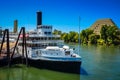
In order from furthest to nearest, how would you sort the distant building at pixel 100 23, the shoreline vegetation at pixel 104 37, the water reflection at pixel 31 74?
the distant building at pixel 100 23, the shoreline vegetation at pixel 104 37, the water reflection at pixel 31 74

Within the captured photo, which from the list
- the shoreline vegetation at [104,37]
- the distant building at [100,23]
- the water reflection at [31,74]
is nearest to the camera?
the water reflection at [31,74]

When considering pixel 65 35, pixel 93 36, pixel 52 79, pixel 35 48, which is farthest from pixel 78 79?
pixel 65 35

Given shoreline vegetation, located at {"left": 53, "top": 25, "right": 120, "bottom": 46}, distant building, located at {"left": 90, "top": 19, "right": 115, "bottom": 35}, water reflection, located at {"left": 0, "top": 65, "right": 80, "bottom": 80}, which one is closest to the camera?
water reflection, located at {"left": 0, "top": 65, "right": 80, "bottom": 80}

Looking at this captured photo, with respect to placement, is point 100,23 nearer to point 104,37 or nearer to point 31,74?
point 104,37

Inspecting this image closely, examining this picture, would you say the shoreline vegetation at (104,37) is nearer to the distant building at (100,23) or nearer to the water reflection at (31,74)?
the distant building at (100,23)

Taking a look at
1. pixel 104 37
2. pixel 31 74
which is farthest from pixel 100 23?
pixel 31 74

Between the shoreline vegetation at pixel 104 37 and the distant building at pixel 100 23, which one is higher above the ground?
the distant building at pixel 100 23

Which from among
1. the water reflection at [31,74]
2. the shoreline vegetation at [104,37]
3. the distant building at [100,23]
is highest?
the distant building at [100,23]

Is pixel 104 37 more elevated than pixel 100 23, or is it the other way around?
pixel 100 23

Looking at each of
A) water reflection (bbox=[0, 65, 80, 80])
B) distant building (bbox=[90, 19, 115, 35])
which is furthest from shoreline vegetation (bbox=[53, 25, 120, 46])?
water reflection (bbox=[0, 65, 80, 80])

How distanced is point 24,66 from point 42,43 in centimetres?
548

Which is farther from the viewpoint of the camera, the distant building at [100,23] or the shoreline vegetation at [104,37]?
the distant building at [100,23]

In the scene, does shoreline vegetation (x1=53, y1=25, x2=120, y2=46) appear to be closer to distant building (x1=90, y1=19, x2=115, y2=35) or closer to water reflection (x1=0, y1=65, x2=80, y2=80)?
distant building (x1=90, y1=19, x2=115, y2=35)

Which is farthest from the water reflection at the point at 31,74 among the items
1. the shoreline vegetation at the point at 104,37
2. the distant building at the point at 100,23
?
the distant building at the point at 100,23
